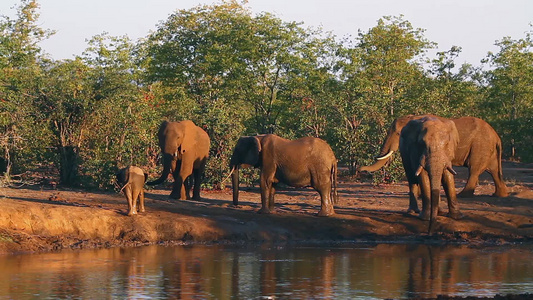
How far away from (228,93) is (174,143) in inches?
609

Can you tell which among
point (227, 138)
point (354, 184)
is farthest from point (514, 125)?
point (227, 138)

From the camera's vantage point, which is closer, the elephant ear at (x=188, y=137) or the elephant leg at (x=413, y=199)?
the elephant leg at (x=413, y=199)

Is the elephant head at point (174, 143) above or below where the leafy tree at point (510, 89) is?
below

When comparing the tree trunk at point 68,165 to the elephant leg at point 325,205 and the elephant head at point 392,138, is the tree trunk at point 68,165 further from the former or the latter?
the elephant head at point 392,138

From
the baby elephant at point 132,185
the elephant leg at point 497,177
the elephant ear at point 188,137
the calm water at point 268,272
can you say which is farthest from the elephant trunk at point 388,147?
the baby elephant at point 132,185

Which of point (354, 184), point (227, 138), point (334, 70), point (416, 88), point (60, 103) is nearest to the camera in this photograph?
point (60, 103)

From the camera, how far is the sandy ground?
691 inches

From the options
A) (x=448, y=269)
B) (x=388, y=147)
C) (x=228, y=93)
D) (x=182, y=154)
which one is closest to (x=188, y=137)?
(x=182, y=154)

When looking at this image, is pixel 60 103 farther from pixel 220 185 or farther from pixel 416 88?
pixel 416 88

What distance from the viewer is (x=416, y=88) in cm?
4119

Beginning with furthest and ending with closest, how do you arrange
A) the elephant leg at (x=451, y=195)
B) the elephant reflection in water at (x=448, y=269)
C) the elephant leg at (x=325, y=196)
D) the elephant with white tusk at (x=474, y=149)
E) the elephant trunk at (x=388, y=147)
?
the elephant with white tusk at (x=474, y=149) < the elephant trunk at (x=388, y=147) < the elephant leg at (x=325, y=196) < the elephant leg at (x=451, y=195) < the elephant reflection in water at (x=448, y=269)

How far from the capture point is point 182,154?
887 inches

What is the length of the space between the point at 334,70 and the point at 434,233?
66.0 feet

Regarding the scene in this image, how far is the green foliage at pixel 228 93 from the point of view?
79.4 ft
